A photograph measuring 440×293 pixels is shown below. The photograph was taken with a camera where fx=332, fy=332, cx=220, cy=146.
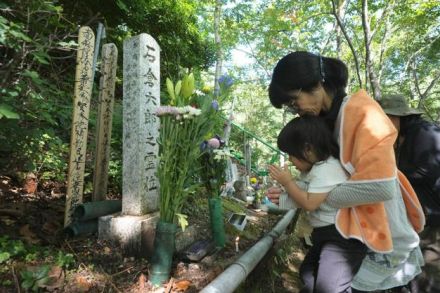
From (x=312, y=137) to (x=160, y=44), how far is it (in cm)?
639

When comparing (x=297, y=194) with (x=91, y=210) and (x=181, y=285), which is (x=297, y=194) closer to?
(x=181, y=285)

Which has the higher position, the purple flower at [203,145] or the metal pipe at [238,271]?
the purple flower at [203,145]

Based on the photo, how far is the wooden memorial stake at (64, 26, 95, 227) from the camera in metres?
3.34

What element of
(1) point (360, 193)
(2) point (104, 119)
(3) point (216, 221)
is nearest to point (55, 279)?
(3) point (216, 221)

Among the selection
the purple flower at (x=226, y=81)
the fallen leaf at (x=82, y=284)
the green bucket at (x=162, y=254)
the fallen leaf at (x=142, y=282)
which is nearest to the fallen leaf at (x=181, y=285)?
the green bucket at (x=162, y=254)

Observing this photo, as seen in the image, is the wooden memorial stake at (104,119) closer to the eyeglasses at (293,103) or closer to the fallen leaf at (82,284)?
the fallen leaf at (82,284)

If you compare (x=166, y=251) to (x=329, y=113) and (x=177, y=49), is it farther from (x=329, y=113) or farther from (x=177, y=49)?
(x=177, y=49)

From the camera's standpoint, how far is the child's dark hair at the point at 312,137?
1.71 metres

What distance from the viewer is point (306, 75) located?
5.74ft

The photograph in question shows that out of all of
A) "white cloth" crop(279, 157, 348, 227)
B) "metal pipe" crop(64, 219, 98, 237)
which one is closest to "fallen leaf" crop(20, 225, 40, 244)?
"metal pipe" crop(64, 219, 98, 237)

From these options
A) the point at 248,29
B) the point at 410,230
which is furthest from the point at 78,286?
the point at 248,29

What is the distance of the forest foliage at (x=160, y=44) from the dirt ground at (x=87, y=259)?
0.44 metres

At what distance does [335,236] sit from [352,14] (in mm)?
11590

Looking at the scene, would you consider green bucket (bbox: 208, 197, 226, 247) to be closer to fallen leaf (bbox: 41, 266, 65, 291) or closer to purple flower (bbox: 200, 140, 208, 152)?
purple flower (bbox: 200, 140, 208, 152)
